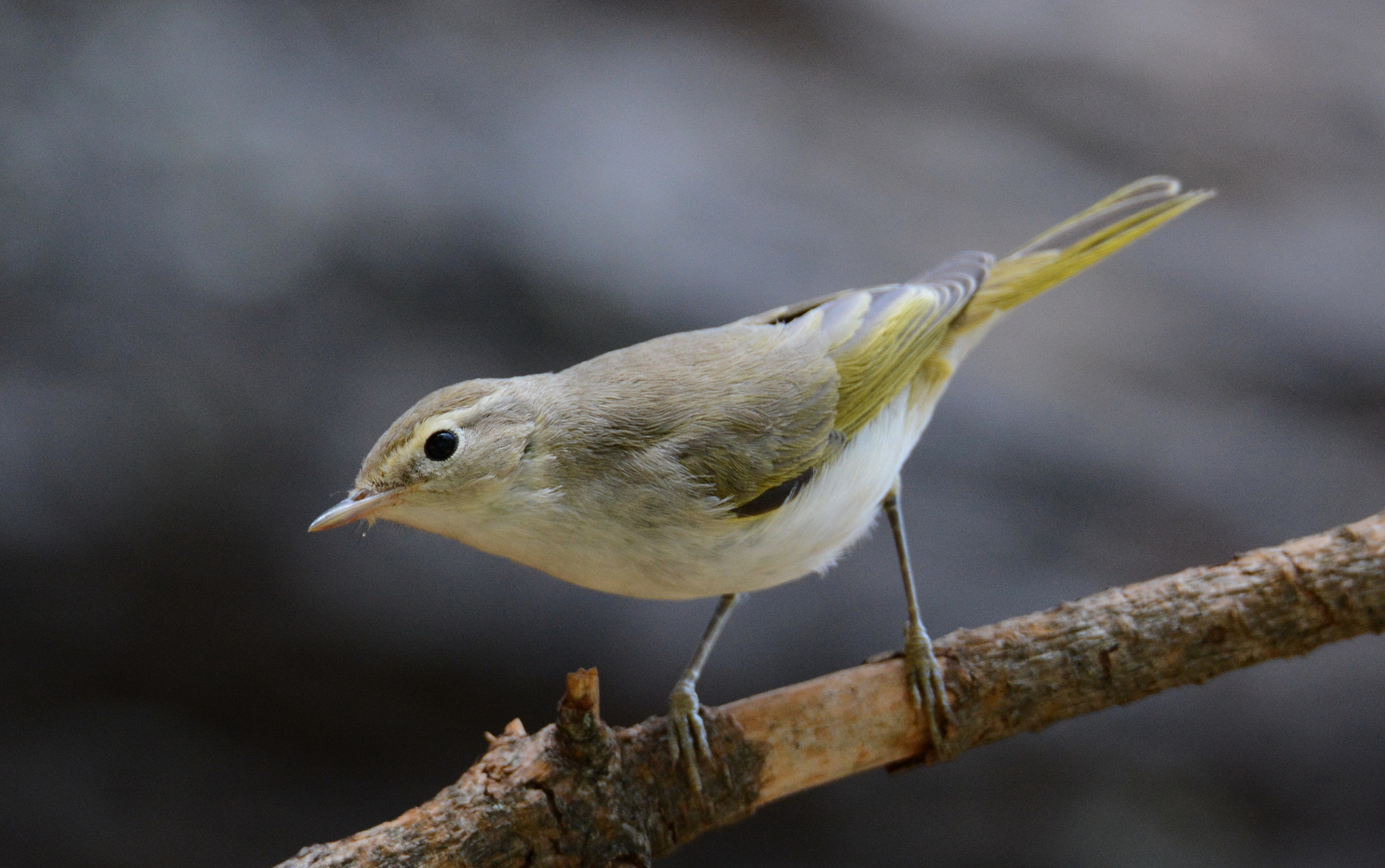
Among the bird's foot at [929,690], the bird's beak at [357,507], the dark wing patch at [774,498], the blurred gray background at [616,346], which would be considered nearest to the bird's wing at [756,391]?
the dark wing patch at [774,498]

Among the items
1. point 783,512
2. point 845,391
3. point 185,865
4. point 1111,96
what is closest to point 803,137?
point 1111,96

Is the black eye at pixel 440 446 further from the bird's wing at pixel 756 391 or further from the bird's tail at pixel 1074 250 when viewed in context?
the bird's tail at pixel 1074 250

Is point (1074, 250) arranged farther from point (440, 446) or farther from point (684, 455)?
point (440, 446)

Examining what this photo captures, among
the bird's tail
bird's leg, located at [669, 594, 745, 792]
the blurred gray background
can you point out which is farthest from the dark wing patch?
the blurred gray background

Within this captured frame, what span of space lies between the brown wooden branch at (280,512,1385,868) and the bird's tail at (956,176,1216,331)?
0.80 metres

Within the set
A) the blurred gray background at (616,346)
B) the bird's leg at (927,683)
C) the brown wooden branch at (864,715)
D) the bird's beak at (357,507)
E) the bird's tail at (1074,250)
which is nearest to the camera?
the bird's beak at (357,507)

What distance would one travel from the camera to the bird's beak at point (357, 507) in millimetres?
1609

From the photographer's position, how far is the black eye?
1691 mm

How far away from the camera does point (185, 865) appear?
2.84 meters

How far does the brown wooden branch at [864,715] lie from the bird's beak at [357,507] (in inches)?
17.9

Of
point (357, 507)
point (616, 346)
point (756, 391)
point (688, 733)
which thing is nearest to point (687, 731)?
point (688, 733)

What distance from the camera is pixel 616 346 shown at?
3.22 meters

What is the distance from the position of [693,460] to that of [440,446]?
1.58 feet

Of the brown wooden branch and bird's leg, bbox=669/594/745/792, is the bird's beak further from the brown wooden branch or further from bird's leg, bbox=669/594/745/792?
bird's leg, bbox=669/594/745/792
